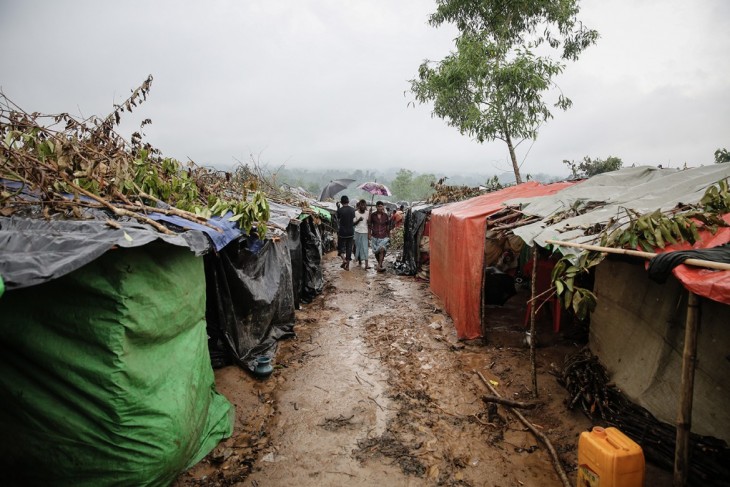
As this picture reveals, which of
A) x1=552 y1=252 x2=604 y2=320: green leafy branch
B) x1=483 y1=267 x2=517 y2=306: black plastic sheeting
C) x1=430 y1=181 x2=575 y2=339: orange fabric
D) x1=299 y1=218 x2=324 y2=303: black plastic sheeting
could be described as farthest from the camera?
x1=299 y1=218 x2=324 y2=303: black plastic sheeting

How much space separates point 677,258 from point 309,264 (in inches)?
287

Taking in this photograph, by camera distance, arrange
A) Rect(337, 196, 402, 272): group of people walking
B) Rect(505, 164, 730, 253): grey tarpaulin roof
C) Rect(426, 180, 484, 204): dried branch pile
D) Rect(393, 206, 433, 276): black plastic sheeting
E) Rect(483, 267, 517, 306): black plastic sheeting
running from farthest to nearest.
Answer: Rect(426, 180, 484, 204): dried branch pile, Rect(393, 206, 433, 276): black plastic sheeting, Rect(337, 196, 402, 272): group of people walking, Rect(483, 267, 517, 306): black plastic sheeting, Rect(505, 164, 730, 253): grey tarpaulin roof

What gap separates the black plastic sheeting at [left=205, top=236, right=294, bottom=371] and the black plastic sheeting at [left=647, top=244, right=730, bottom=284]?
4.33 meters

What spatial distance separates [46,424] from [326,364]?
11.9 feet

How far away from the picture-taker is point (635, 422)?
355 centimetres

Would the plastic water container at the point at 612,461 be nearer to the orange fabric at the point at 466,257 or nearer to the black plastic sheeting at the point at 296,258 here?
the orange fabric at the point at 466,257

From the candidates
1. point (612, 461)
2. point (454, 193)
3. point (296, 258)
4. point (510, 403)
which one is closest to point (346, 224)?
point (296, 258)

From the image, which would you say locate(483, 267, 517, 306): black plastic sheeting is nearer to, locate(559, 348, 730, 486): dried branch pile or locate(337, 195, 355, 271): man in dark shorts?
locate(559, 348, 730, 486): dried branch pile

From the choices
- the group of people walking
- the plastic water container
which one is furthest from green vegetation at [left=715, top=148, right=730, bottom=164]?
the plastic water container

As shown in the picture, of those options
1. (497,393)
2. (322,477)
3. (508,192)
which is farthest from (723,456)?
(508,192)

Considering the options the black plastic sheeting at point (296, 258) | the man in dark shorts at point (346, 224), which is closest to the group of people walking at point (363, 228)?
the man in dark shorts at point (346, 224)

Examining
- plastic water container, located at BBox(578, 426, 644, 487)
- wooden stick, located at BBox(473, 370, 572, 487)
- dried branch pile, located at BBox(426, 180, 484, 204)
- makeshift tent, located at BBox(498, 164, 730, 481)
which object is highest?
dried branch pile, located at BBox(426, 180, 484, 204)

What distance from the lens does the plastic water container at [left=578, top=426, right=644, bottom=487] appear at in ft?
8.16

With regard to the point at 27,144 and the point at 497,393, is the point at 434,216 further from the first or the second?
the point at 27,144
